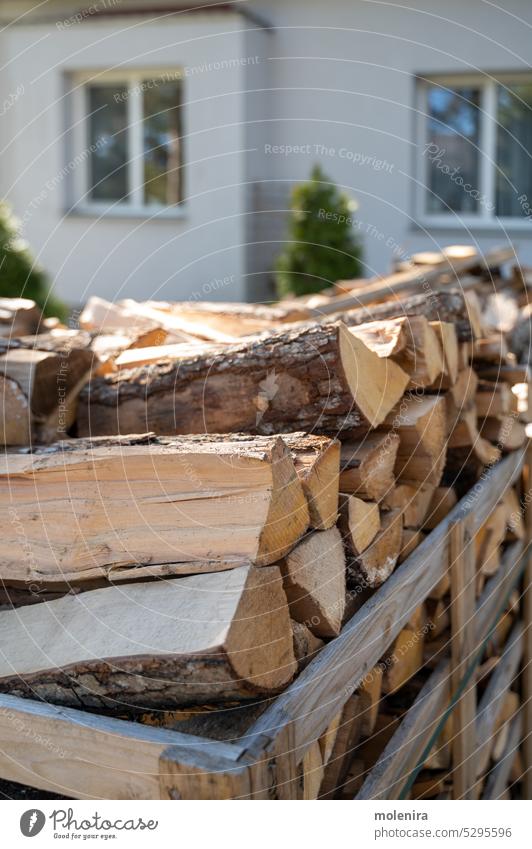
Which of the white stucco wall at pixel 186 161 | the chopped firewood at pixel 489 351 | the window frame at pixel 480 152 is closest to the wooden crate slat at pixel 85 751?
the chopped firewood at pixel 489 351

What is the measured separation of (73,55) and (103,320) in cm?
679

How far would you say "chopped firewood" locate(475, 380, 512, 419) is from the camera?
286 cm

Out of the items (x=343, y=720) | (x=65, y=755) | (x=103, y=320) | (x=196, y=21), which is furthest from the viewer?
(x=196, y=21)

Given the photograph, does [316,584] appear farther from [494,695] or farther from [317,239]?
[317,239]

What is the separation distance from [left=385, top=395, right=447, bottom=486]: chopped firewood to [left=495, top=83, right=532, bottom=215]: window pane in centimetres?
684

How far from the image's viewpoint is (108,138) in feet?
30.6

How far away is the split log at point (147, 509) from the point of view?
1.57 metres

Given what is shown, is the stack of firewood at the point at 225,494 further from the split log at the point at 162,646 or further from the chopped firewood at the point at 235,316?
the chopped firewood at the point at 235,316

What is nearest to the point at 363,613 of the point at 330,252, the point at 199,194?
the point at 330,252

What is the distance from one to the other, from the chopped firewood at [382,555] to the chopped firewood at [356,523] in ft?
0.07

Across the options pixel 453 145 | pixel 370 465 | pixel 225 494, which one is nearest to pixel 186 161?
pixel 453 145

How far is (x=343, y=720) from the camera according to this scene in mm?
2008
